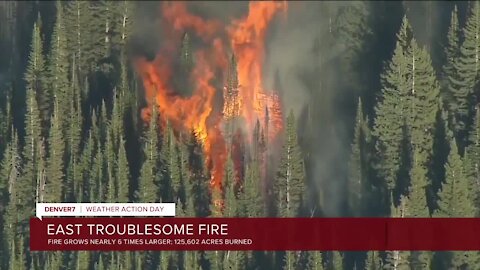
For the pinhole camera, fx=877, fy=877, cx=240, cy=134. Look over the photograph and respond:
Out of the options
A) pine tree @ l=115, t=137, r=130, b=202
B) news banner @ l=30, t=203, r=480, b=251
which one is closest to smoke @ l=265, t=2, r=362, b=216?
news banner @ l=30, t=203, r=480, b=251

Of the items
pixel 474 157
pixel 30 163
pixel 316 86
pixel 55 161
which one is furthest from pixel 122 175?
pixel 474 157

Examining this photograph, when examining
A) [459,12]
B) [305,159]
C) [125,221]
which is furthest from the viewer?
[459,12]

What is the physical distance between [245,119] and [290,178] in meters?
5.04

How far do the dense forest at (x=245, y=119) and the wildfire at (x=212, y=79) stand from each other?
99 mm

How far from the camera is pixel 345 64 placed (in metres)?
62.0

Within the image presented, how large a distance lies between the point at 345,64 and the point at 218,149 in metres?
11.1

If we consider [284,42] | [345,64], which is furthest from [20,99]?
[345,64]

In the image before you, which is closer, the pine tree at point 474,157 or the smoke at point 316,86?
the pine tree at point 474,157

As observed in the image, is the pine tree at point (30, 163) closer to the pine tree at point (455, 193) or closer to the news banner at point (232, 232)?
the news banner at point (232, 232)

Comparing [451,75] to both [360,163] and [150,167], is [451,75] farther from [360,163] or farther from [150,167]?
[150,167]

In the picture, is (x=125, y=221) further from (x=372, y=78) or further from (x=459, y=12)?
(x=459, y=12)

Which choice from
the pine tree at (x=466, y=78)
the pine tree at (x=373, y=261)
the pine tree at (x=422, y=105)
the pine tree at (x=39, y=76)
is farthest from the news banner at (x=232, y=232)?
the pine tree at (x=39, y=76)

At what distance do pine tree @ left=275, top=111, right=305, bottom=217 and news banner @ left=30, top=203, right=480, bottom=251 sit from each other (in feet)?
6.78

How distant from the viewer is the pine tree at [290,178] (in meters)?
58.1
